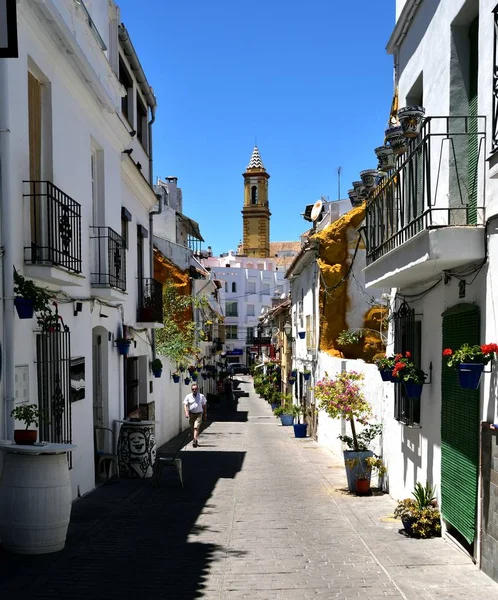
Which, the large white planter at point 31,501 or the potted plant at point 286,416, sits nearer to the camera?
the large white planter at point 31,501

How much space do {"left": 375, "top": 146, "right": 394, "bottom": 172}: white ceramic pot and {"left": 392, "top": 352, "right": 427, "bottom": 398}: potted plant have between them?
2965 millimetres

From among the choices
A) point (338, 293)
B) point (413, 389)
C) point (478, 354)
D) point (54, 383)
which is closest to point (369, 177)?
point (413, 389)

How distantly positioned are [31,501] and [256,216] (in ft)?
285

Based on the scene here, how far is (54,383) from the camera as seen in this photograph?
8.82 meters

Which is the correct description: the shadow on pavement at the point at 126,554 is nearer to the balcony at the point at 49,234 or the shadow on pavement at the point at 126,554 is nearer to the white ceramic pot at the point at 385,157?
the balcony at the point at 49,234

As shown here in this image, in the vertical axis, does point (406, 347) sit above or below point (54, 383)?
above

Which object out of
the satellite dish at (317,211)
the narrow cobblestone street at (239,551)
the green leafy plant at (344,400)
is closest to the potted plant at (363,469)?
the narrow cobblestone street at (239,551)

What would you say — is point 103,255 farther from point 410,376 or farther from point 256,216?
point 256,216

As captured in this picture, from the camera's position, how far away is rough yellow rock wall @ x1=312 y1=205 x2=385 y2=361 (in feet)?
64.4

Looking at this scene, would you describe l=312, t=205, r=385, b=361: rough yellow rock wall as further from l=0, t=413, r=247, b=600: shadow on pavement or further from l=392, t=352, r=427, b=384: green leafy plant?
l=392, t=352, r=427, b=384: green leafy plant

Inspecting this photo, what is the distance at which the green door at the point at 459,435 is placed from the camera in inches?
264

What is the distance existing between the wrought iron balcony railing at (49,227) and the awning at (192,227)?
74.0ft

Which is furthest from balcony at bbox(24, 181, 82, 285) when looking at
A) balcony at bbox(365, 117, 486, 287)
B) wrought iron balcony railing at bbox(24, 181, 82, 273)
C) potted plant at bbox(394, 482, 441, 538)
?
potted plant at bbox(394, 482, 441, 538)

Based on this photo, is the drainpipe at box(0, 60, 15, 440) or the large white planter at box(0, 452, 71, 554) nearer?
the large white planter at box(0, 452, 71, 554)
